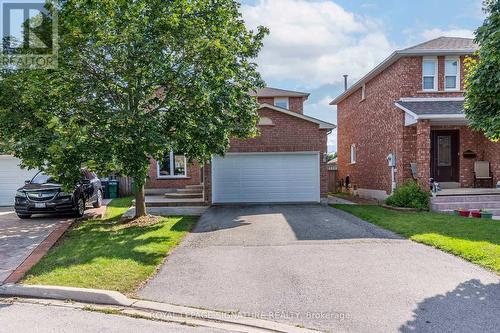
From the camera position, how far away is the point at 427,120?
1412 cm

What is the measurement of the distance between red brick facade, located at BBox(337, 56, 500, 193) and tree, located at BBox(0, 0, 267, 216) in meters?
7.60

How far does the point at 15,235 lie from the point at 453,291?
10301mm

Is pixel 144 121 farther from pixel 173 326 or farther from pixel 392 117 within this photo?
pixel 392 117

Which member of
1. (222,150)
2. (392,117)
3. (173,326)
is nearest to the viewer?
(173,326)

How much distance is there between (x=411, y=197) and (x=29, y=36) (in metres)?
12.9

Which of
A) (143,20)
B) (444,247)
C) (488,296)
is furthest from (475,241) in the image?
(143,20)

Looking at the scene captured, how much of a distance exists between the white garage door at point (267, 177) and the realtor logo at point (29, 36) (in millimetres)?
8069

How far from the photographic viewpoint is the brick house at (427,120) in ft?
47.6

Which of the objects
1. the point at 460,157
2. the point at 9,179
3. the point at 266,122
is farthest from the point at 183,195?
the point at 460,157

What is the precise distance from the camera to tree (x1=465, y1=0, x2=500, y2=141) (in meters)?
6.41

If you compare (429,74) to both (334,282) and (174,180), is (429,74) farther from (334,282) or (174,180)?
(174,180)

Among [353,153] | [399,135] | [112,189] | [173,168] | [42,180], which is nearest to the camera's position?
[42,180]

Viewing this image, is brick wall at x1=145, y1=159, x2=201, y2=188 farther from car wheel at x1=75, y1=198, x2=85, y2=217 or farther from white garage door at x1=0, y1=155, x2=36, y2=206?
car wheel at x1=75, y1=198, x2=85, y2=217

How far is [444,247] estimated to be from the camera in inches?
320
